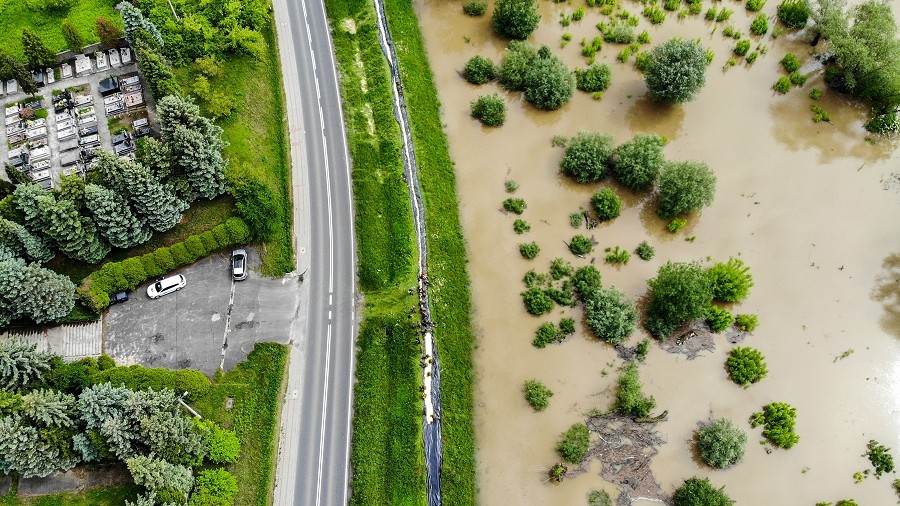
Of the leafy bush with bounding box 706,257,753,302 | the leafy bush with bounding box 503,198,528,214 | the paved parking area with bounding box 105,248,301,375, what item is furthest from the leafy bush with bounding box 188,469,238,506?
the leafy bush with bounding box 706,257,753,302

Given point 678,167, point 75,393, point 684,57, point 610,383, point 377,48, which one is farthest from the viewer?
point 377,48

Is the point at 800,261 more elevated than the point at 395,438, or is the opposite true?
the point at 800,261

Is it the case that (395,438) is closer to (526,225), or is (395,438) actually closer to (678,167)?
(526,225)

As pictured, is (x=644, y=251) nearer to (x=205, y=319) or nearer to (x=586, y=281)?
(x=586, y=281)

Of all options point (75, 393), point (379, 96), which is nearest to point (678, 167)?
point (379, 96)

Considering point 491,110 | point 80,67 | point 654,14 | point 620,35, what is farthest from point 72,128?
point 654,14

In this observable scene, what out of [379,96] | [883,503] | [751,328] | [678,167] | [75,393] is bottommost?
[883,503]

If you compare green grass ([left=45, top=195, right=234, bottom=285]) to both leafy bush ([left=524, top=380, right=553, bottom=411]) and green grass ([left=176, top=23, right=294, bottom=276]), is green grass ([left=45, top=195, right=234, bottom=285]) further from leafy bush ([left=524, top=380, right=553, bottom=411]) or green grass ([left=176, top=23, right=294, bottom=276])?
leafy bush ([left=524, top=380, right=553, bottom=411])

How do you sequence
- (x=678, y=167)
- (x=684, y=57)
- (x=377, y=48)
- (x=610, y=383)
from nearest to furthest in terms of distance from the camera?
1. (x=610, y=383)
2. (x=678, y=167)
3. (x=684, y=57)
4. (x=377, y=48)
